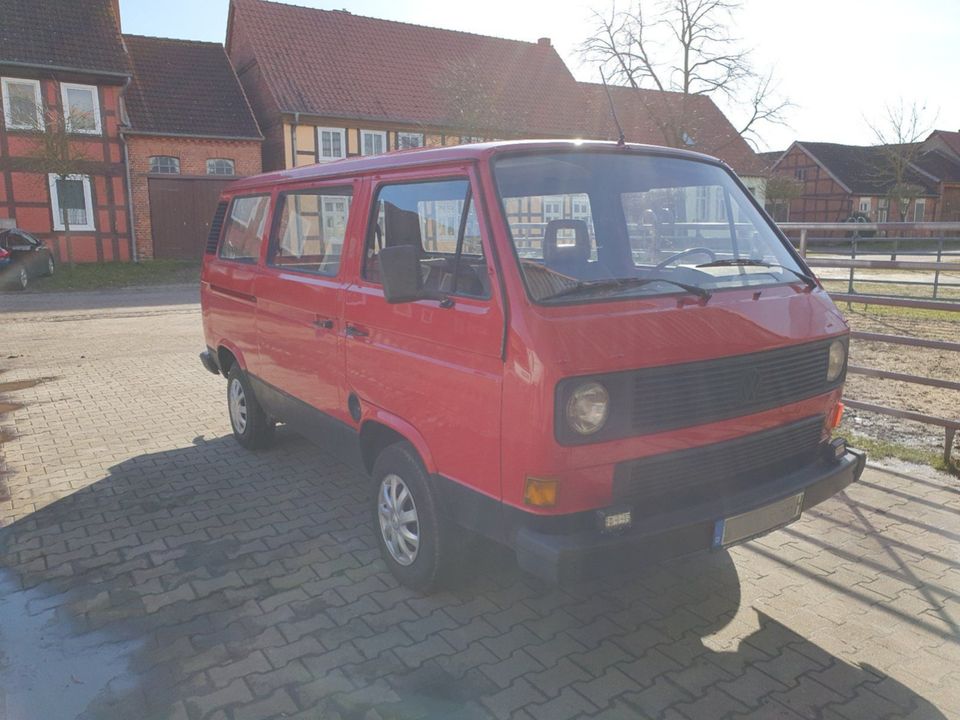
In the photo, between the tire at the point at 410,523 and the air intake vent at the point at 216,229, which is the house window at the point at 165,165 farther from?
the tire at the point at 410,523

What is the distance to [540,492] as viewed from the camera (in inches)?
124

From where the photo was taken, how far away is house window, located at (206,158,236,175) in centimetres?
2808

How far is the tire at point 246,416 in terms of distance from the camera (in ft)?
21.1

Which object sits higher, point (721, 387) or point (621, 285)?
point (621, 285)

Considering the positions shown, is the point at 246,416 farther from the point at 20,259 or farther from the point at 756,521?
the point at 20,259

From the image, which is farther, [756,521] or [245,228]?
[245,228]

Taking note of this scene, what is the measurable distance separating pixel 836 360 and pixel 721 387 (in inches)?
40.5

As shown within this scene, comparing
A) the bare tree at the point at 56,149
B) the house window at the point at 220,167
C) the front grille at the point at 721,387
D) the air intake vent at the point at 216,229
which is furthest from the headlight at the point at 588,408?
the house window at the point at 220,167

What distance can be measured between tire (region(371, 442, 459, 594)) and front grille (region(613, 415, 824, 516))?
3.31 ft

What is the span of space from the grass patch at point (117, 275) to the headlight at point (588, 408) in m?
22.1

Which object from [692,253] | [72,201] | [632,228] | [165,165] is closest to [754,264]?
[692,253]

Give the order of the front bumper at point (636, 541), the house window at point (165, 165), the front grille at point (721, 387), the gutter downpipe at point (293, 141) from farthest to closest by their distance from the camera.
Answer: the gutter downpipe at point (293, 141)
the house window at point (165, 165)
the front grille at point (721, 387)
the front bumper at point (636, 541)

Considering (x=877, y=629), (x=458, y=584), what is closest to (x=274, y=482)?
(x=458, y=584)

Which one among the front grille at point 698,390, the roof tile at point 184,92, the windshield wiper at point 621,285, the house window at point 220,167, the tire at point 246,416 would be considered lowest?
the tire at point 246,416
